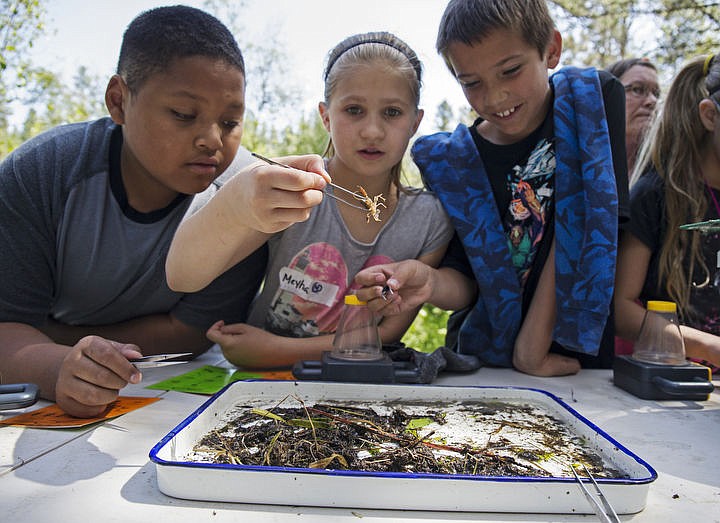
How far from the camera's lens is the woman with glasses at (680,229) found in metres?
1.51

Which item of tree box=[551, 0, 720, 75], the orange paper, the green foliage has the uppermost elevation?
tree box=[551, 0, 720, 75]

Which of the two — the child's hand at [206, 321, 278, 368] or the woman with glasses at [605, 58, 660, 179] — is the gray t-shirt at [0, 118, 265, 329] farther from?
the woman with glasses at [605, 58, 660, 179]

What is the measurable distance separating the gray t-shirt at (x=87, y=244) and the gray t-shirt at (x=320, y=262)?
6cm

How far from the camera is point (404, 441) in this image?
74 cm

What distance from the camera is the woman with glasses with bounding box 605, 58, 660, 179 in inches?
88.8

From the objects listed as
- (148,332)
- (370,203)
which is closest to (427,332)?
(148,332)

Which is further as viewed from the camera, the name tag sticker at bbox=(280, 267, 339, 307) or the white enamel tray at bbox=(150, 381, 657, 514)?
the name tag sticker at bbox=(280, 267, 339, 307)

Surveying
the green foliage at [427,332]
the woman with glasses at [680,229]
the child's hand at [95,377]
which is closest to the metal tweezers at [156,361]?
the child's hand at [95,377]

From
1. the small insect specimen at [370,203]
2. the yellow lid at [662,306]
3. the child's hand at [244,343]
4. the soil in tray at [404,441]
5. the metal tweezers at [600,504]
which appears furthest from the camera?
the child's hand at [244,343]

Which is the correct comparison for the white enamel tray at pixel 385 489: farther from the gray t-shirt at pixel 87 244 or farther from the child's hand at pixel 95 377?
the gray t-shirt at pixel 87 244

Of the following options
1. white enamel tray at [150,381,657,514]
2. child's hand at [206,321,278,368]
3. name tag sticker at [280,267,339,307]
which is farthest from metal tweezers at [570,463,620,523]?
name tag sticker at [280,267,339,307]

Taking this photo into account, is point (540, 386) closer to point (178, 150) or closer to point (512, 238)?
point (512, 238)

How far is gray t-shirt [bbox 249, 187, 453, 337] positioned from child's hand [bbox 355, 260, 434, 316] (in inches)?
7.1

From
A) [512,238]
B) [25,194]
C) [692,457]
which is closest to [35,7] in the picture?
[25,194]
